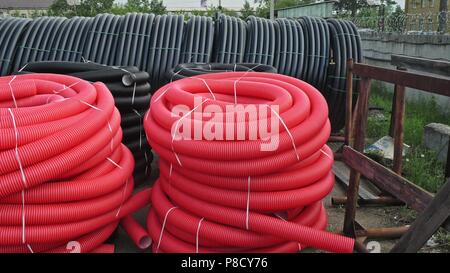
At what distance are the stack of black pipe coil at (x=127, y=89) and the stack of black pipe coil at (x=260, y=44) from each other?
6.88 feet

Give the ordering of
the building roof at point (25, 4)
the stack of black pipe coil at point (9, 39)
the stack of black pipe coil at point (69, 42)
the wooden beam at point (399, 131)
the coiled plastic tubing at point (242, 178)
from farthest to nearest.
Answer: the building roof at point (25, 4) → the stack of black pipe coil at point (69, 42) → the stack of black pipe coil at point (9, 39) → the wooden beam at point (399, 131) → the coiled plastic tubing at point (242, 178)

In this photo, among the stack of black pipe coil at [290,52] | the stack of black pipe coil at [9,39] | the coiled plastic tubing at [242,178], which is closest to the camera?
the coiled plastic tubing at [242,178]

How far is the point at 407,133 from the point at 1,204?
5.26 m

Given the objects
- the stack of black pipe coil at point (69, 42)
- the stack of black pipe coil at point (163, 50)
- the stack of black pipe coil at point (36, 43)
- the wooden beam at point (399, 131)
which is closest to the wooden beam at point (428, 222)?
the wooden beam at point (399, 131)

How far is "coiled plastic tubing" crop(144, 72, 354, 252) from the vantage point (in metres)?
2.51

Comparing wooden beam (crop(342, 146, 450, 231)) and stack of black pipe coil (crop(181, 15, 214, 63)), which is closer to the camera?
wooden beam (crop(342, 146, 450, 231))

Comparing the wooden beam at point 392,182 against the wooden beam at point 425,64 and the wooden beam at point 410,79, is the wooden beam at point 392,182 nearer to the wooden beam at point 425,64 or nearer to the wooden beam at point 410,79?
the wooden beam at point 410,79

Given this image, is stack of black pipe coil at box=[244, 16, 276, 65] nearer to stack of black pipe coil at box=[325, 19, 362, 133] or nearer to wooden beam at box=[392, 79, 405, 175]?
stack of black pipe coil at box=[325, 19, 362, 133]

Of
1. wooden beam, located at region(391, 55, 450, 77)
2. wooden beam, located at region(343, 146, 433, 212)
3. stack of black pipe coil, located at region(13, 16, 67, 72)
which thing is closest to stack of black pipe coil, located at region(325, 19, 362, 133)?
wooden beam, located at region(391, 55, 450, 77)

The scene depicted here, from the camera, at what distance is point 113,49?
18.6 feet

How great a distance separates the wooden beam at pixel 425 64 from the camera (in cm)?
330

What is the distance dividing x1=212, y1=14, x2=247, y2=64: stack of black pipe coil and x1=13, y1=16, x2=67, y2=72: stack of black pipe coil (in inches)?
87.5

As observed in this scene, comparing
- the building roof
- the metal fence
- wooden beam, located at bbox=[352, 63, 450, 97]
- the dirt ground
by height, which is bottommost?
the dirt ground

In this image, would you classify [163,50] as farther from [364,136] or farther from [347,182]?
[364,136]
